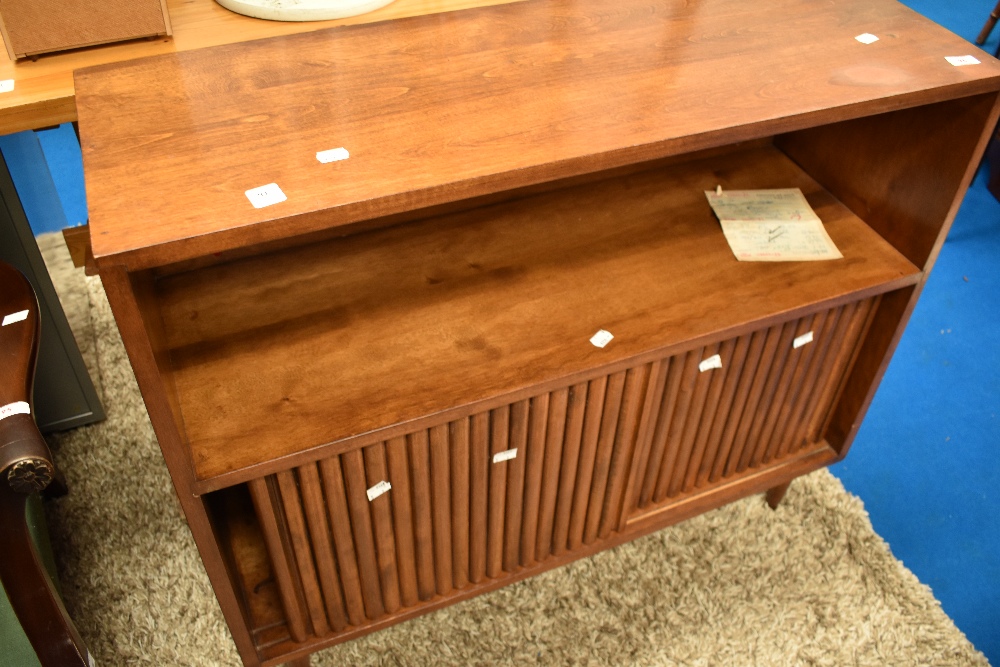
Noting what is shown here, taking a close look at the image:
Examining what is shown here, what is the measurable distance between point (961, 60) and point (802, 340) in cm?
44

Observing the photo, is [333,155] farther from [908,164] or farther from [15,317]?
[908,164]

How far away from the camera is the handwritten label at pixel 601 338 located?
3.83ft

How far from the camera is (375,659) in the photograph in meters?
1.49

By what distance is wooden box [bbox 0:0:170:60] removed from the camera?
44.3 inches

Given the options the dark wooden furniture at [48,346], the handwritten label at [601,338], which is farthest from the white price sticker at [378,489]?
the dark wooden furniture at [48,346]

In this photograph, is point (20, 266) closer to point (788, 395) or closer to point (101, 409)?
point (101, 409)

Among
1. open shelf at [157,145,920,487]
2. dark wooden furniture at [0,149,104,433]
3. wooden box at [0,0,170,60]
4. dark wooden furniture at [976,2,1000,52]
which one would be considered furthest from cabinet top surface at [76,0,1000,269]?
dark wooden furniture at [976,2,1000,52]

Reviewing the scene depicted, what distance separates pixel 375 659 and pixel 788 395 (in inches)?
32.5

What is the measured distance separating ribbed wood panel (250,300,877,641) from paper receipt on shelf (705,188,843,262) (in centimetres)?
10

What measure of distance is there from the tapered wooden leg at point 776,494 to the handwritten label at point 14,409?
1.28 m

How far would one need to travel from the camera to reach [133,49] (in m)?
1.20

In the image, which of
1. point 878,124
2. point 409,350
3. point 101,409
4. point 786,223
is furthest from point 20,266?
point 878,124

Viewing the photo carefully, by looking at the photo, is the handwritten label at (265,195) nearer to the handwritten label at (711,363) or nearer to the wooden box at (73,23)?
the wooden box at (73,23)

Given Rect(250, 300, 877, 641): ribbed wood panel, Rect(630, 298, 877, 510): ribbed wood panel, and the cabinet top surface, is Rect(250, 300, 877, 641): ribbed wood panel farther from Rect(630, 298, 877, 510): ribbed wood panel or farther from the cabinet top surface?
the cabinet top surface
